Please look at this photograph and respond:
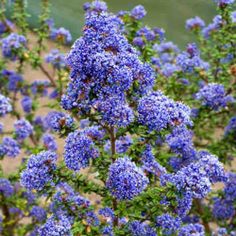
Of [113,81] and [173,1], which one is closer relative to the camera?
[113,81]

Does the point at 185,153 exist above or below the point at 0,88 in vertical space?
below

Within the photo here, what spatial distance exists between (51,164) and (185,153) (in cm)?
128

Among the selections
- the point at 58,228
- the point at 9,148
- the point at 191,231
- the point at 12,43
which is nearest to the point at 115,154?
the point at 58,228

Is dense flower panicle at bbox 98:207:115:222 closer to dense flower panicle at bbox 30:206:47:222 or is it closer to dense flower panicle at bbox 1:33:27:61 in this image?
dense flower panicle at bbox 30:206:47:222

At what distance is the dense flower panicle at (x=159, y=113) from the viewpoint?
254cm

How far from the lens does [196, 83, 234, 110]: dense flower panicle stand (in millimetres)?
3971

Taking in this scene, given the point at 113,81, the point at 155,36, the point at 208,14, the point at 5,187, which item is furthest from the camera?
the point at 208,14

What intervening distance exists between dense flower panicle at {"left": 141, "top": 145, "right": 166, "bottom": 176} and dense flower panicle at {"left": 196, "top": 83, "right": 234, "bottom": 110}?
109cm

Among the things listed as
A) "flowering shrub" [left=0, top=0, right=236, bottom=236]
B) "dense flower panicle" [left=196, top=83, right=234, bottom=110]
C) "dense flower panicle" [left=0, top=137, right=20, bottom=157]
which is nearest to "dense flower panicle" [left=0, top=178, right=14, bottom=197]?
"flowering shrub" [left=0, top=0, right=236, bottom=236]

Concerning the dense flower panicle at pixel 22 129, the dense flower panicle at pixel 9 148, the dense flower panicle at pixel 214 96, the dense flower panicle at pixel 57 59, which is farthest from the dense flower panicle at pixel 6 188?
the dense flower panicle at pixel 214 96

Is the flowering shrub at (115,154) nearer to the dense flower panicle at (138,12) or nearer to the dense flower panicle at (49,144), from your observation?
the dense flower panicle at (49,144)

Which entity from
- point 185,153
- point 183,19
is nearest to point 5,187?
point 185,153

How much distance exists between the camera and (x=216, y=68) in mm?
4621

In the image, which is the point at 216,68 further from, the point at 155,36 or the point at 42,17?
the point at 42,17
